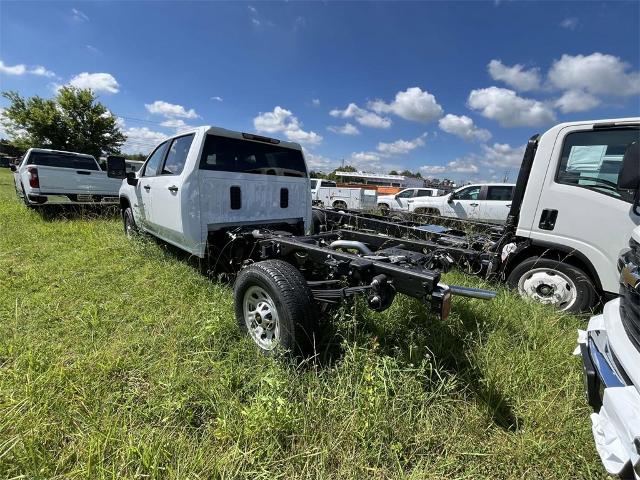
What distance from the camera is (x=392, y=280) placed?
2.11 m

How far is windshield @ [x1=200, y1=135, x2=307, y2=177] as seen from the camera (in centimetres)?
359

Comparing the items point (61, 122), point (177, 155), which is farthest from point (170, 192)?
point (61, 122)

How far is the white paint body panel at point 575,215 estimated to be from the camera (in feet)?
10.2

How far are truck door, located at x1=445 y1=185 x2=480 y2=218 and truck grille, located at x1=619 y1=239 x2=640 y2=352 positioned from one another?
8.43m

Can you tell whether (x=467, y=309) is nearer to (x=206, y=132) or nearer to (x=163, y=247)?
(x=206, y=132)

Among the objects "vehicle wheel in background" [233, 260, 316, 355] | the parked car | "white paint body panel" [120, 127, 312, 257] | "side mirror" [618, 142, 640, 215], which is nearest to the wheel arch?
"side mirror" [618, 142, 640, 215]

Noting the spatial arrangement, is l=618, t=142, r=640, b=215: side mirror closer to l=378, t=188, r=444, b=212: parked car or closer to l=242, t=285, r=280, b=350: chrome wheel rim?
l=242, t=285, r=280, b=350: chrome wheel rim

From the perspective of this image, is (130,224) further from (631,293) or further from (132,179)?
(631,293)

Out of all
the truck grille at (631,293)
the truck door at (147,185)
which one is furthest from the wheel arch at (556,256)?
the truck door at (147,185)

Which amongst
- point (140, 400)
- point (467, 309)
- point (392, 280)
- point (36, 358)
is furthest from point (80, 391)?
point (467, 309)

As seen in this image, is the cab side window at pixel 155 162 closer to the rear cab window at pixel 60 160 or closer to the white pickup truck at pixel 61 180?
the white pickup truck at pixel 61 180

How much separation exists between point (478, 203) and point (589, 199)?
6.88 m

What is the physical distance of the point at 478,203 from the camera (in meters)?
9.78

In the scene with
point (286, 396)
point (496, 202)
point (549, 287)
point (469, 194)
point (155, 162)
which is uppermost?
point (155, 162)
